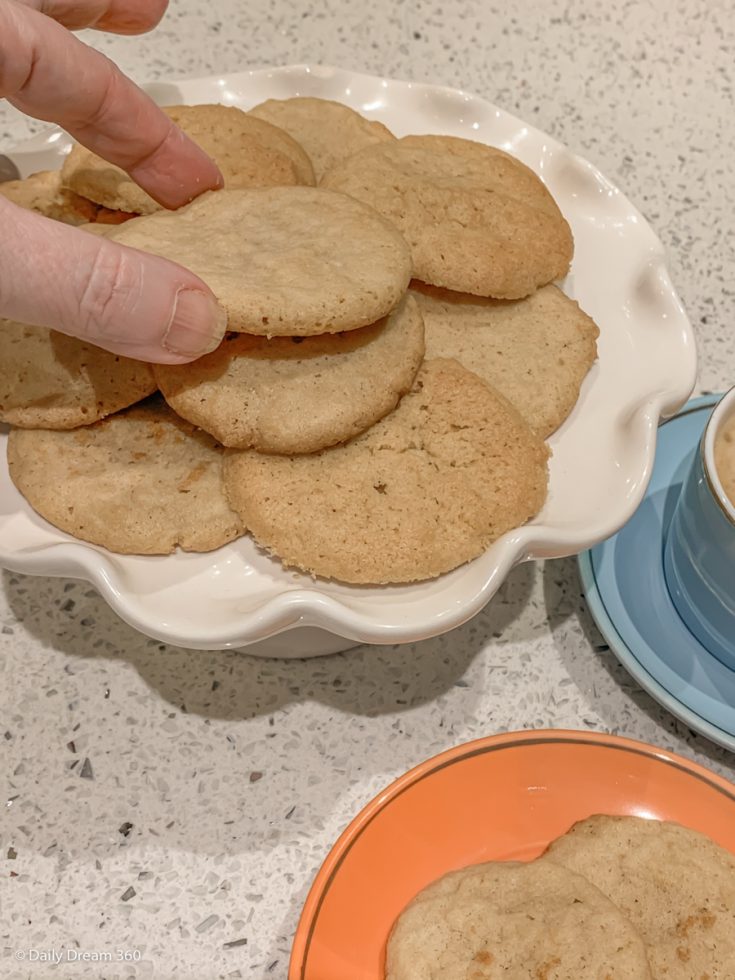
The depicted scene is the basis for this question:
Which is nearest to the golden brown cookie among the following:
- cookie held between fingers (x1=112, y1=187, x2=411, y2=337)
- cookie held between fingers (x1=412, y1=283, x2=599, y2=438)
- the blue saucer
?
cookie held between fingers (x1=112, y1=187, x2=411, y2=337)

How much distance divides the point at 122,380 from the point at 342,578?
0.89 ft

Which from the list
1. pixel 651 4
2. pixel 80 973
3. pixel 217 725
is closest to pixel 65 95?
pixel 217 725

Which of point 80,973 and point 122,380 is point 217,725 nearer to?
point 80,973

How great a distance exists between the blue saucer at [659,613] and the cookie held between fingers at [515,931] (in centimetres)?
23

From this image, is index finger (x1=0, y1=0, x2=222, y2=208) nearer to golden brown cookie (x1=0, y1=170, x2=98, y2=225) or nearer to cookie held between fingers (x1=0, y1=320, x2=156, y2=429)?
golden brown cookie (x1=0, y1=170, x2=98, y2=225)

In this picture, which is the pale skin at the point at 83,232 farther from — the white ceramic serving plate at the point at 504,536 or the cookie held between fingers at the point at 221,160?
the white ceramic serving plate at the point at 504,536

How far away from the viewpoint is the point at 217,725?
3.10 ft

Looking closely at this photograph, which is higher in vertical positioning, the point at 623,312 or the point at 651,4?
the point at 651,4

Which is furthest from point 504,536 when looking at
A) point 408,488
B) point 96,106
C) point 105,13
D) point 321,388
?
point 105,13

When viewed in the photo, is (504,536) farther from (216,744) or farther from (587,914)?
(216,744)

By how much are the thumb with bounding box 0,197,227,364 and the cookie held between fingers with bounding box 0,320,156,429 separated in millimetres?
110

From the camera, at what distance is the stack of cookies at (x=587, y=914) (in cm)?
69

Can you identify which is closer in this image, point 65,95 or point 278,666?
point 65,95

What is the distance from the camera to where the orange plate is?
2.56 feet
